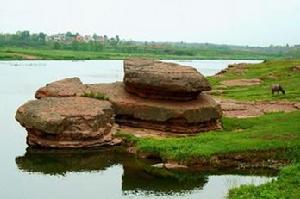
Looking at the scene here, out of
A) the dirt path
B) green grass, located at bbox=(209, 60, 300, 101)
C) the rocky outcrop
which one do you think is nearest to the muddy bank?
the rocky outcrop

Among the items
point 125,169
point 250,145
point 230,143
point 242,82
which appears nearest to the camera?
point 125,169

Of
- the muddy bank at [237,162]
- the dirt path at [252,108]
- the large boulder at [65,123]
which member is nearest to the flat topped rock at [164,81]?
the large boulder at [65,123]

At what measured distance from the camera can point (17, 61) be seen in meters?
163

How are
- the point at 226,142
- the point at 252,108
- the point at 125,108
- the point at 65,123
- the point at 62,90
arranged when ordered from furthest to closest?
the point at 252,108, the point at 62,90, the point at 125,108, the point at 65,123, the point at 226,142

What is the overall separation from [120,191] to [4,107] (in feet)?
97.8

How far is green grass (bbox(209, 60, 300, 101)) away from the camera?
2019 inches

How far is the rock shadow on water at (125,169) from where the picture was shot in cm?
2712

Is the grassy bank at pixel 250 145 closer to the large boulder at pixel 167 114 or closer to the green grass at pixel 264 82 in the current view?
the large boulder at pixel 167 114

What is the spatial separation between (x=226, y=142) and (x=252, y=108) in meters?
13.7

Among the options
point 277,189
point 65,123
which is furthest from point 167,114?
point 277,189

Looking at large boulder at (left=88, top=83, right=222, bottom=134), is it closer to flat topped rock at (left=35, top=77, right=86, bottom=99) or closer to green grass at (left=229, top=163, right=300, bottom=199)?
flat topped rock at (left=35, top=77, right=86, bottom=99)

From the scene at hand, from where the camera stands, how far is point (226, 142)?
31.8 meters

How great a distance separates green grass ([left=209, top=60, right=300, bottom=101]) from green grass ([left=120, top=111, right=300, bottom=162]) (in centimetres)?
1403

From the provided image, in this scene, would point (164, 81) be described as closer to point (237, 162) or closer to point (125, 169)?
point (125, 169)
